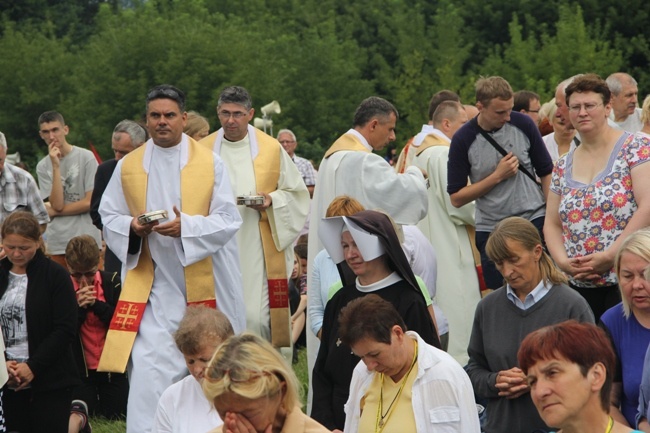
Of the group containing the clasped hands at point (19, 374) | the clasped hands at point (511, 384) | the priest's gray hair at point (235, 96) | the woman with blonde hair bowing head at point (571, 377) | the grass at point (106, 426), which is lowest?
the grass at point (106, 426)

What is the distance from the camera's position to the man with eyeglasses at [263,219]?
10.1 metres

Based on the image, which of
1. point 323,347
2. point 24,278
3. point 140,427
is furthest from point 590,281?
point 24,278

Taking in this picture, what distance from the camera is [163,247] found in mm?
8891

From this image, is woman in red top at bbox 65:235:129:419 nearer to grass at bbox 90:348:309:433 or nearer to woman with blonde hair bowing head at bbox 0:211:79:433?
grass at bbox 90:348:309:433

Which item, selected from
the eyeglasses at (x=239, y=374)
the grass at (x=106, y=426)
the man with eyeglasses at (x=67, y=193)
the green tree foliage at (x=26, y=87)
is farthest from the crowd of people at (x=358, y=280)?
the green tree foliage at (x=26, y=87)

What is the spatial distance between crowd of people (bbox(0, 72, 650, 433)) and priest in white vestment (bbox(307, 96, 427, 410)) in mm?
17

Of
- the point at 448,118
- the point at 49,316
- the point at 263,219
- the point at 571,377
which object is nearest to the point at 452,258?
the point at 448,118

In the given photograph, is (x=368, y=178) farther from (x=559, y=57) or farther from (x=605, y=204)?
(x=559, y=57)

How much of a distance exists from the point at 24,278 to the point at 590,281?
3.88 m

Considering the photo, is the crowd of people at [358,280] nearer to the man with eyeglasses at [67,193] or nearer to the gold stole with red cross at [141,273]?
the gold stole with red cross at [141,273]

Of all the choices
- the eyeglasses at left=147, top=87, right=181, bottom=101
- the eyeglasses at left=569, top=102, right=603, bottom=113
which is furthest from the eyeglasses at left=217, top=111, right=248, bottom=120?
the eyeglasses at left=569, top=102, right=603, bottom=113

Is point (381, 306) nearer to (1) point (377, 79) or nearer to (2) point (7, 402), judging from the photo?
(2) point (7, 402)

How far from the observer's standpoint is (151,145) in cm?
915

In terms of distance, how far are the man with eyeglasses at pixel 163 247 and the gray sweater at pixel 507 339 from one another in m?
2.34
